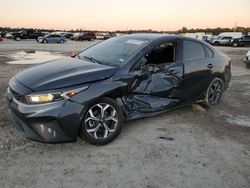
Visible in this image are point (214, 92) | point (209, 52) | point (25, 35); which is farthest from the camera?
point (25, 35)

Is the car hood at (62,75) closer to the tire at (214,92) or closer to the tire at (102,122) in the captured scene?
the tire at (102,122)

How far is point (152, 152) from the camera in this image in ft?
13.8

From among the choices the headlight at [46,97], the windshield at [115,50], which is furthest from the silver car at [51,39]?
the headlight at [46,97]

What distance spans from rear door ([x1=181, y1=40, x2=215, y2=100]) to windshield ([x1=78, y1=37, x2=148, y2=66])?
1.03 m

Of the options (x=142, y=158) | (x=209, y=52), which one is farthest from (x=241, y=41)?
(x=142, y=158)

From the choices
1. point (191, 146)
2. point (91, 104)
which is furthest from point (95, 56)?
point (191, 146)

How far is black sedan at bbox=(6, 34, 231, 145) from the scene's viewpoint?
3.87 metres

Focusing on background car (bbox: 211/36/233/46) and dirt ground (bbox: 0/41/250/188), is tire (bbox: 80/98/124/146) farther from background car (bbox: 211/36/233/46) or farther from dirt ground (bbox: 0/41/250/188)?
background car (bbox: 211/36/233/46)

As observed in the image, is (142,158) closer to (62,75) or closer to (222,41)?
(62,75)

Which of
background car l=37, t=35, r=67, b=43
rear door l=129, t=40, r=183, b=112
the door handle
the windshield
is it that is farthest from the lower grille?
background car l=37, t=35, r=67, b=43

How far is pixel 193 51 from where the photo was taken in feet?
19.1

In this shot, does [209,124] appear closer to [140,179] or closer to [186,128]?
[186,128]

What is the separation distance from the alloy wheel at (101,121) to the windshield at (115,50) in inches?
31.9

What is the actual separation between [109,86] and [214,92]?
10.3 feet
